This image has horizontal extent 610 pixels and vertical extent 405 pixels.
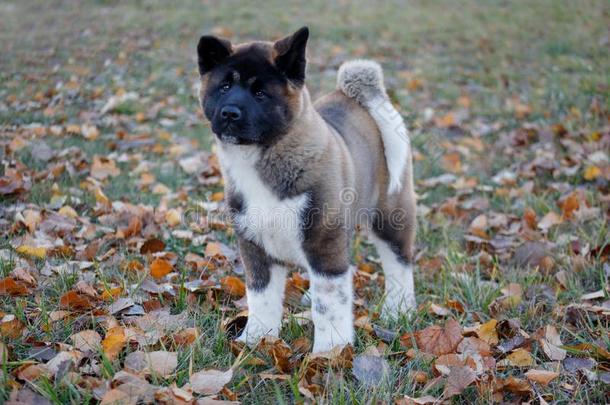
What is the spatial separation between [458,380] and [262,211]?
1160 mm

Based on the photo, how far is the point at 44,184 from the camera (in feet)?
15.2

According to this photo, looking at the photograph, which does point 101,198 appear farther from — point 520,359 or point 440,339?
point 520,359

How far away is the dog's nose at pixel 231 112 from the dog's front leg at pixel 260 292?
2.18ft

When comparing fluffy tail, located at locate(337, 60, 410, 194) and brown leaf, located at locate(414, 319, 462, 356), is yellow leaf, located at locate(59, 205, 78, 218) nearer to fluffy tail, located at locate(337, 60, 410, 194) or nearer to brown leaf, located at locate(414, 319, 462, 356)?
fluffy tail, located at locate(337, 60, 410, 194)

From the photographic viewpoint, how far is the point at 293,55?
120 inches

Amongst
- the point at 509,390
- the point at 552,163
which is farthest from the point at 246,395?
the point at 552,163

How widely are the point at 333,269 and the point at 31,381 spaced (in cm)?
140

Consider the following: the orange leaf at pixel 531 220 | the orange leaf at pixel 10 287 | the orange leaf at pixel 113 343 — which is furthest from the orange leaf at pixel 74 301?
the orange leaf at pixel 531 220

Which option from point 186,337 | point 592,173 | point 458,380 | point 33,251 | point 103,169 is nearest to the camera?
point 458,380

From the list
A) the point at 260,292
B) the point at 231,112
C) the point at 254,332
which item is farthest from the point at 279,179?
the point at 254,332

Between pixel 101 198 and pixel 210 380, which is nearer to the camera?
pixel 210 380

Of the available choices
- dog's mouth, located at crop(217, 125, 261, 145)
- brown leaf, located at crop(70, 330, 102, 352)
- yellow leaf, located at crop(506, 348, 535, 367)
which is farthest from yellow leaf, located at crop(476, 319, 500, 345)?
brown leaf, located at crop(70, 330, 102, 352)

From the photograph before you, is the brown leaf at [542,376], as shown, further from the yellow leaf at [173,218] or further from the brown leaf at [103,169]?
the brown leaf at [103,169]

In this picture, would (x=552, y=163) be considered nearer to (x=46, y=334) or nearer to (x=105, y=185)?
(x=105, y=185)
